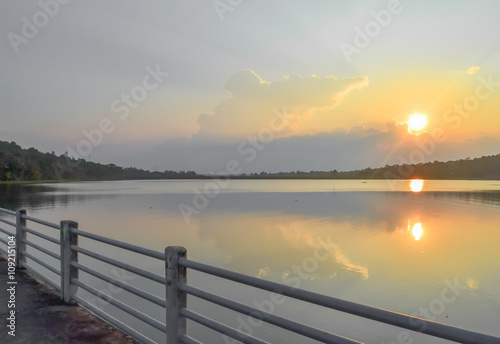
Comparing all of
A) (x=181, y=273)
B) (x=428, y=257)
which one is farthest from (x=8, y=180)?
(x=181, y=273)

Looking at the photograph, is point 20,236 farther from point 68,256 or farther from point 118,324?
point 118,324

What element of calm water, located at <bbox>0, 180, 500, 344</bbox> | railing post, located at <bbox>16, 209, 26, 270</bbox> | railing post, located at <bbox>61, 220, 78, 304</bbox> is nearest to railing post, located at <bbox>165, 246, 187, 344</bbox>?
railing post, located at <bbox>61, 220, 78, 304</bbox>

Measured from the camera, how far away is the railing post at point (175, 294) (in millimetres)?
3953

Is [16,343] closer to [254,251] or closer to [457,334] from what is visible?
[457,334]

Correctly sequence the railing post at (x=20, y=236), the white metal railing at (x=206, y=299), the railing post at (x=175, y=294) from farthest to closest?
1. the railing post at (x=20, y=236)
2. the railing post at (x=175, y=294)
3. the white metal railing at (x=206, y=299)

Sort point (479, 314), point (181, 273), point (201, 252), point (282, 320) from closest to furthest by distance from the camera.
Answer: point (282, 320)
point (181, 273)
point (479, 314)
point (201, 252)

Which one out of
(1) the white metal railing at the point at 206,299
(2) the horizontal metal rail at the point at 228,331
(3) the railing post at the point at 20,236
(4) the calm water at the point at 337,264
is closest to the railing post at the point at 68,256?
(1) the white metal railing at the point at 206,299

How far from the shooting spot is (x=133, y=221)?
1401 inches

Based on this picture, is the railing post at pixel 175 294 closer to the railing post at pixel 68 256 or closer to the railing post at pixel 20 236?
the railing post at pixel 68 256

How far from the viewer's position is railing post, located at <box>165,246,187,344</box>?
3.95 meters

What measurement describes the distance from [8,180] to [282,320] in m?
154

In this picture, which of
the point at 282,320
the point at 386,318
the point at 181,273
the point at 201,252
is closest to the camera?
the point at 386,318

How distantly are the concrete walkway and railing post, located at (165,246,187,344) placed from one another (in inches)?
45.4

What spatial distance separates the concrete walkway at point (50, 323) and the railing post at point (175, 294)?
1.15m
